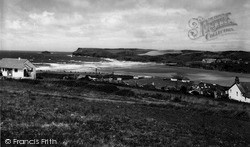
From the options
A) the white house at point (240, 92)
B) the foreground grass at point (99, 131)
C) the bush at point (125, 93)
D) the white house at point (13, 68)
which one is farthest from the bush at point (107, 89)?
the foreground grass at point (99, 131)

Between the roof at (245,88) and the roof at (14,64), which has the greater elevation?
the roof at (14,64)

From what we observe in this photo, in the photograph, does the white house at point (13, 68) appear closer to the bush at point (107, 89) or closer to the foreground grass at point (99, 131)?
the bush at point (107, 89)

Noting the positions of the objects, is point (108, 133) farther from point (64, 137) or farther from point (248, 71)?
point (248, 71)

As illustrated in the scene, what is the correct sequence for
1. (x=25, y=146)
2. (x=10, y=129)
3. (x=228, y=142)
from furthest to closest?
(x=228, y=142) < (x=10, y=129) < (x=25, y=146)

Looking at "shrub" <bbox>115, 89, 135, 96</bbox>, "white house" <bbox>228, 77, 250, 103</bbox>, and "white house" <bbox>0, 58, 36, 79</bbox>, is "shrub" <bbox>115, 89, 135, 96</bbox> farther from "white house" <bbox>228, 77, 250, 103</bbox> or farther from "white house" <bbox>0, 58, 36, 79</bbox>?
"white house" <bbox>0, 58, 36, 79</bbox>

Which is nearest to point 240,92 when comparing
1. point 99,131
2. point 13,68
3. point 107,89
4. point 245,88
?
point 245,88

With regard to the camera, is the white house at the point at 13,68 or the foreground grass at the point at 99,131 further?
the white house at the point at 13,68

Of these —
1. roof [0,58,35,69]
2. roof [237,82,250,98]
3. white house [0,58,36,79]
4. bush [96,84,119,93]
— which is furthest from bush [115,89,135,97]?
roof [0,58,35,69]

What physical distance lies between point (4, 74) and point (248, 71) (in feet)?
462

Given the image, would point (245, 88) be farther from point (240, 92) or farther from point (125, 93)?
point (125, 93)

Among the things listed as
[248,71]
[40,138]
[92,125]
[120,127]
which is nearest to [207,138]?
[120,127]

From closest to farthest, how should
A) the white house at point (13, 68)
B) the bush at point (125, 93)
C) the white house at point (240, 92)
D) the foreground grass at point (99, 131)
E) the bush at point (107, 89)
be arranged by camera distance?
the foreground grass at point (99, 131) → the bush at point (125, 93) → the bush at point (107, 89) → the white house at point (240, 92) → the white house at point (13, 68)

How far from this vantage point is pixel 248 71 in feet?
505

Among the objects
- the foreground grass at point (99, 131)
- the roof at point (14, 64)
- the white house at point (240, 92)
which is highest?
the roof at point (14, 64)
